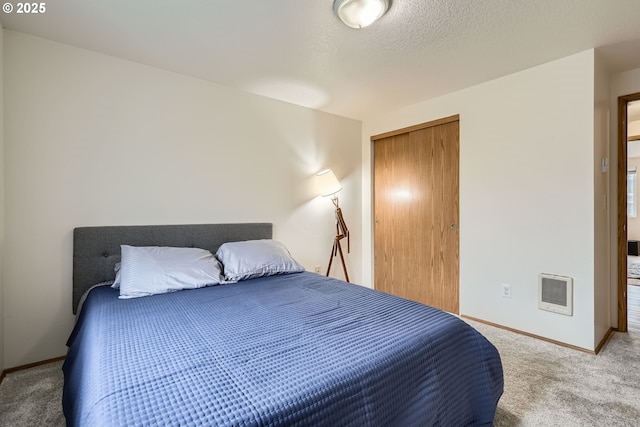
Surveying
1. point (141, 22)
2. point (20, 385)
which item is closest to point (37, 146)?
point (141, 22)

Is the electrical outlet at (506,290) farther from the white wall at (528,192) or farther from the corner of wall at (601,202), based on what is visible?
the corner of wall at (601,202)

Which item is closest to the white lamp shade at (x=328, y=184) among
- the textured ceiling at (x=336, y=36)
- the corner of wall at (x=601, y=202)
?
the textured ceiling at (x=336, y=36)

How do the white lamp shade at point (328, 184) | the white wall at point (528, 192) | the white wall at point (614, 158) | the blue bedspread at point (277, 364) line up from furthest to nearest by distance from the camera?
the white lamp shade at point (328, 184) → the white wall at point (614, 158) → the white wall at point (528, 192) → the blue bedspread at point (277, 364)

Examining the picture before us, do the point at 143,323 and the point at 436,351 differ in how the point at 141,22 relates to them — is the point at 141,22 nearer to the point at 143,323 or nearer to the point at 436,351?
the point at 143,323

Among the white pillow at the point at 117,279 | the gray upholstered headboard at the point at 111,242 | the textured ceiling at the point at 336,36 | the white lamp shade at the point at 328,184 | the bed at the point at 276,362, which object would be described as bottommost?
the bed at the point at 276,362

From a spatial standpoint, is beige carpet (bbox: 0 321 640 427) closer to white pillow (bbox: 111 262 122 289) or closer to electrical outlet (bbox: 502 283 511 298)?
electrical outlet (bbox: 502 283 511 298)

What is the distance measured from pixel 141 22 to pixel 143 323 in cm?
184

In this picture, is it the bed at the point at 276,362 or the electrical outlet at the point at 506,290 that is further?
the electrical outlet at the point at 506,290

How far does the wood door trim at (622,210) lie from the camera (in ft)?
8.73

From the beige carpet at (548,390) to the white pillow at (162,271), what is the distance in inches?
28.9

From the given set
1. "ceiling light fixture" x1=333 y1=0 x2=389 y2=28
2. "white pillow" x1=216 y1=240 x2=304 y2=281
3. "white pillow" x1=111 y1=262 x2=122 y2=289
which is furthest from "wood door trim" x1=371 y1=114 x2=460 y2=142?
"white pillow" x1=111 y1=262 x2=122 y2=289

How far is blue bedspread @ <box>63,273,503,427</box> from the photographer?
2.81ft

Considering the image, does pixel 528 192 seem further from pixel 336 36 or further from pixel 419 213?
pixel 336 36

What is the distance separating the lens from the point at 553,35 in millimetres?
2062
